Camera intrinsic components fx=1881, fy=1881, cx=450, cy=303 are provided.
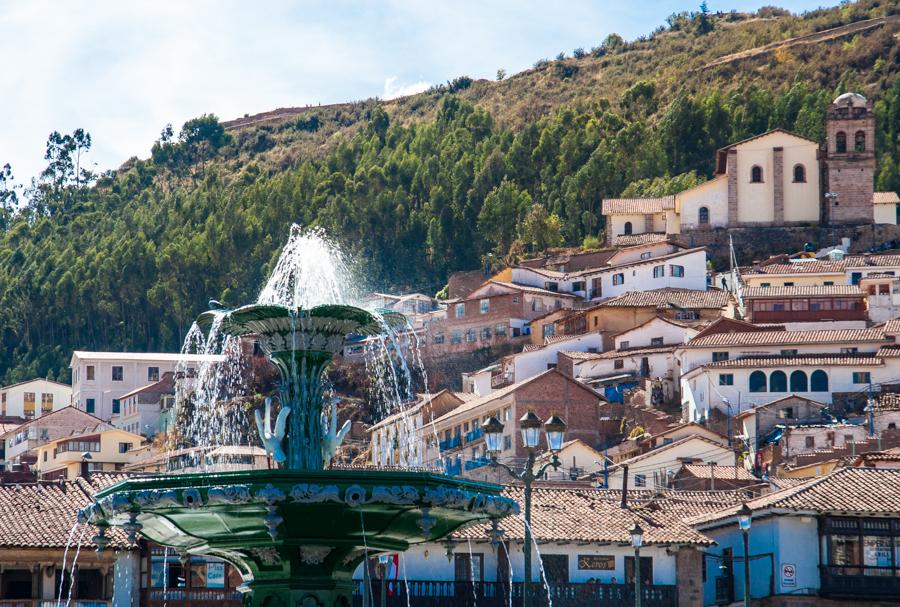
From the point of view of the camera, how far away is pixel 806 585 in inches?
2124

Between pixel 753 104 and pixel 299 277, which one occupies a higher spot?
pixel 753 104

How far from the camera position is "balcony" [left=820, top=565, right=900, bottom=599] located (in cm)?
5359

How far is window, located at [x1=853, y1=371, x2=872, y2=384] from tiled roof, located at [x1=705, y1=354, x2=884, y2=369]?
1.29ft

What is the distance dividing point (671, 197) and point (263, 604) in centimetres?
9914

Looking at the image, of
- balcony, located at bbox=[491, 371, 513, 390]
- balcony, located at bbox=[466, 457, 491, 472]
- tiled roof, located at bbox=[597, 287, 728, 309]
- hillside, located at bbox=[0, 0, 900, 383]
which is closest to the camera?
balcony, located at bbox=[466, 457, 491, 472]

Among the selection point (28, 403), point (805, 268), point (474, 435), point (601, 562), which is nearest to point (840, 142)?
point (805, 268)

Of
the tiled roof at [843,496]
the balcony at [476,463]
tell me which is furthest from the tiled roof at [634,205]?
the tiled roof at [843,496]

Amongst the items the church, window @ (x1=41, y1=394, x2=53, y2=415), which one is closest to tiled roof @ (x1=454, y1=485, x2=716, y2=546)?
the church

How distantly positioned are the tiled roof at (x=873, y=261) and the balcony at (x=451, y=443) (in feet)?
97.7

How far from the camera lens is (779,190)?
119 meters

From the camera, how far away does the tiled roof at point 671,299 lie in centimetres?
10300

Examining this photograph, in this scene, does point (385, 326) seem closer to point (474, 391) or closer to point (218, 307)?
point (218, 307)

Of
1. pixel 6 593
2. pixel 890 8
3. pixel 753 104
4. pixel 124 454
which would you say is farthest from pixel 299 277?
pixel 890 8

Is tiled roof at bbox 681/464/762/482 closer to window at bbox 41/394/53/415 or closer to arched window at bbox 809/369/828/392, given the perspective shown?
arched window at bbox 809/369/828/392
